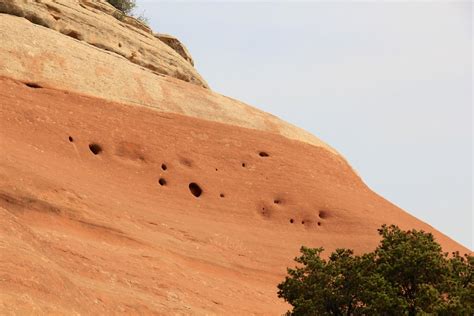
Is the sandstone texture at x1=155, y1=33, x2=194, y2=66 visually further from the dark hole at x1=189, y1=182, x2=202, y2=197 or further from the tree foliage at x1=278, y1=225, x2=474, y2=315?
the tree foliage at x1=278, y1=225, x2=474, y2=315

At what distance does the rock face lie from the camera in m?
23.6

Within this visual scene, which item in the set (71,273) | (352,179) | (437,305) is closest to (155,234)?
(71,273)

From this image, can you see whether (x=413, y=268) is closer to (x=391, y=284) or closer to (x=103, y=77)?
(x=391, y=284)

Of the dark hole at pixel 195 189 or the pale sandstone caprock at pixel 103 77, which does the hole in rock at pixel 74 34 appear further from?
the dark hole at pixel 195 189

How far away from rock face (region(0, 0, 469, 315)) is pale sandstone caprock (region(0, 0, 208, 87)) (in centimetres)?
86

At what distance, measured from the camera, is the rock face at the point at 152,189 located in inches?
928

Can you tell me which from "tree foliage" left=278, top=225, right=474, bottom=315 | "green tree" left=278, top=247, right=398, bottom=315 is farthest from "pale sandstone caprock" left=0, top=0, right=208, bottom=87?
"tree foliage" left=278, top=225, right=474, bottom=315

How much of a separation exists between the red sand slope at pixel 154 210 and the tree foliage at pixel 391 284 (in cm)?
343

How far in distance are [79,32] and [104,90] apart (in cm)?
407

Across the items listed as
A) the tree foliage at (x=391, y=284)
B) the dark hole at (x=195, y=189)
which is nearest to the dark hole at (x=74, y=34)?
the dark hole at (x=195, y=189)

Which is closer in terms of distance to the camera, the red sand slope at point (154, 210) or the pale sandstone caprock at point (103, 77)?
the red sand slope at point (154, 210)

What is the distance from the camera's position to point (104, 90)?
33.2 meters

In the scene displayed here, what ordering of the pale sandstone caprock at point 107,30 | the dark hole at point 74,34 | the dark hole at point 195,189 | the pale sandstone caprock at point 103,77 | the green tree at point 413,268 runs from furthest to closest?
the dark hole at point 74,34 → the pale sandstone caprock at point 107,30 → the dark hole at point 195,189 → the pale sandstone caprock at point 103,77 → the green tree at point 413,268

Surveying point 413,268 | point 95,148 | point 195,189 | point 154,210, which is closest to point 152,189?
point 154,210
